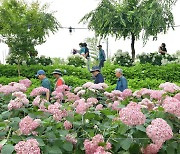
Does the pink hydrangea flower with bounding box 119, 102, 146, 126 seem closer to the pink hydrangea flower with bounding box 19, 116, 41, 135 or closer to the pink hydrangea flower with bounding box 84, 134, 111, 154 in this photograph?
the pink hydrangea flower with bounding box 84, 134, 111, 154

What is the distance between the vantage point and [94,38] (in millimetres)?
22328

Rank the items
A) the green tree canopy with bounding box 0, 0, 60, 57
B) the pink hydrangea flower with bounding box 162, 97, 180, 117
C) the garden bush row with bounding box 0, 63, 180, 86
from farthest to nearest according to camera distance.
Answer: the green tree canopy with bounding box 0, 0, 60, 57 → the garden bush row with bounding box 0, 63, 180, 86 → the pink hydrangea flower with bounding box 162, 97, 180, 117

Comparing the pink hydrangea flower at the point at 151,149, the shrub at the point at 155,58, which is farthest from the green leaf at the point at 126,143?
the shrub at the point at 155,58

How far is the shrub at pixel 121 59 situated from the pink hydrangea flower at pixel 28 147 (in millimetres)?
12969

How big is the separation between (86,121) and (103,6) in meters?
18.6

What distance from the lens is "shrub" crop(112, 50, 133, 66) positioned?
15.1 m

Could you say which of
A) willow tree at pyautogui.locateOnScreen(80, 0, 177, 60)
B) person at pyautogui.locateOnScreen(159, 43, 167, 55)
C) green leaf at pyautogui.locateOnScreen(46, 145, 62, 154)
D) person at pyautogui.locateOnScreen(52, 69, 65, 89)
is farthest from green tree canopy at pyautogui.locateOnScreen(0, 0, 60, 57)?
green leaf at pyautogui.locateOnScreen(46, 145, 62, 154)

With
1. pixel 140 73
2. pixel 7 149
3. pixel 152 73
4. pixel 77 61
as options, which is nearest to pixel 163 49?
pixel 152 73

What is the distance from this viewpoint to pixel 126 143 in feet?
7.75

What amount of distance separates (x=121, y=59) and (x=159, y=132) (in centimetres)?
1294

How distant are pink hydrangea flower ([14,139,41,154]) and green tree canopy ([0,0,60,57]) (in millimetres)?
12244

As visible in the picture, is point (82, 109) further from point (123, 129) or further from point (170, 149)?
point (170, 149)

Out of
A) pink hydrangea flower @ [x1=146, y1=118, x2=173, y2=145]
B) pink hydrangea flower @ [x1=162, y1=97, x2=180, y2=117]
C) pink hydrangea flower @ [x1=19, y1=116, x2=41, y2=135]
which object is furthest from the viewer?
pink hydrangea flower @ [x1=162, y1=97, x2=180, y2=117]

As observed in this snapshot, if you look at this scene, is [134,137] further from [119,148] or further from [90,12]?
[90,12]
